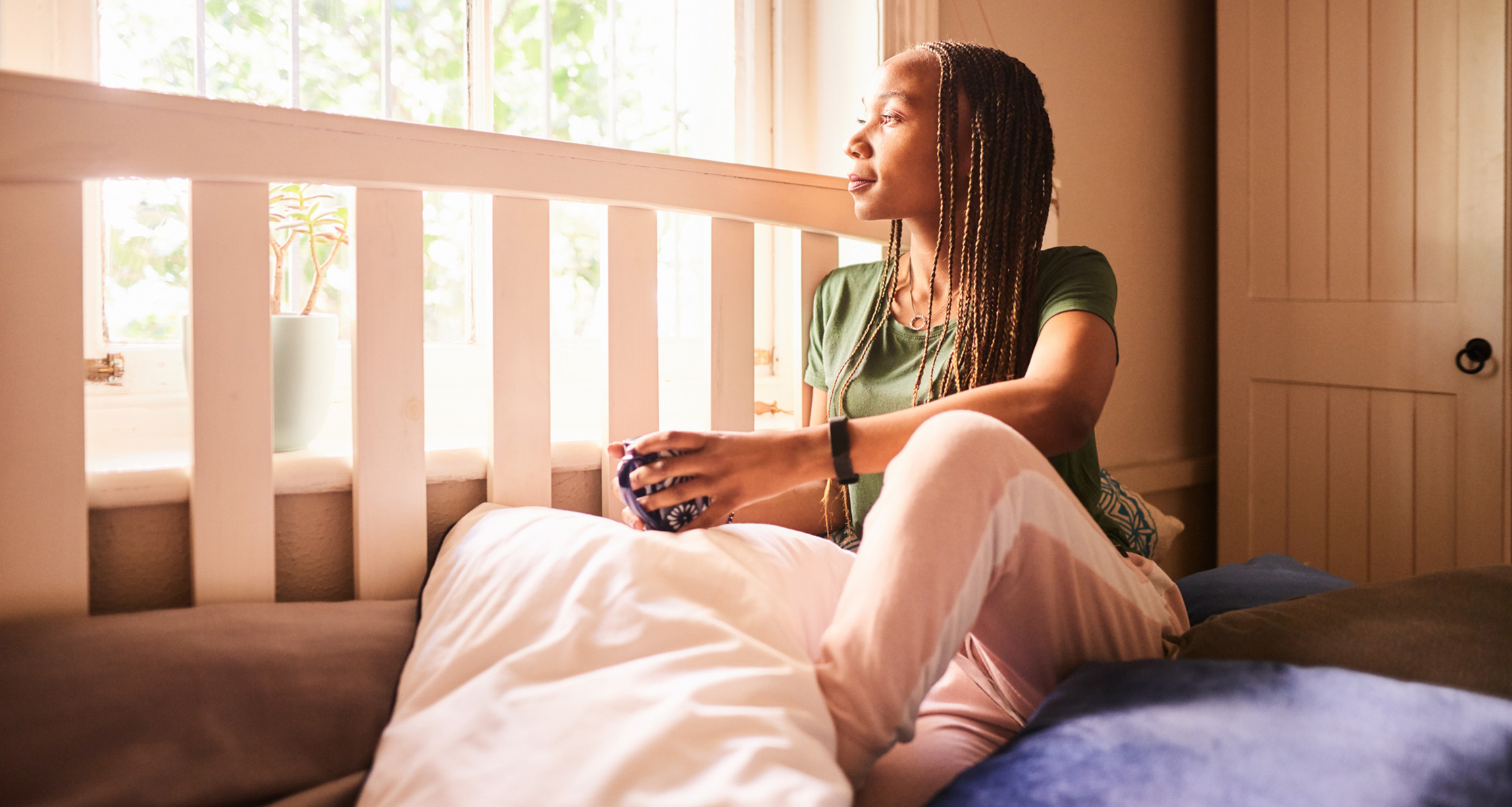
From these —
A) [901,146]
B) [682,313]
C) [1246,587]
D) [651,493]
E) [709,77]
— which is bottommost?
[1246,587]

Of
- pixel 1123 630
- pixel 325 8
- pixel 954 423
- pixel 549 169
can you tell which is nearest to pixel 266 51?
pixel 325 8

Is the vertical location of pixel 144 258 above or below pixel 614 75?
below

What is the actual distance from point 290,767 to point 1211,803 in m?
0.64

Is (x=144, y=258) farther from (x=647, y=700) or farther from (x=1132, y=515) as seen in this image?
(x=1132, y=515)

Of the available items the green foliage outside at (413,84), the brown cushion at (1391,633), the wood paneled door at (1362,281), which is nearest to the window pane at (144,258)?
the green foliage outside at (413,84)

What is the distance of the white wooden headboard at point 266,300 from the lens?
2.55ft

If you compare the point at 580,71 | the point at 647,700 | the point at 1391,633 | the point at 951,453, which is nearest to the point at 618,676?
the point at 647,700

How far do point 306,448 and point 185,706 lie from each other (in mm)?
426

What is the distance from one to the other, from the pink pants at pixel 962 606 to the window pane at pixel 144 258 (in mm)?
943

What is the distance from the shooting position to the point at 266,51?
112 cm

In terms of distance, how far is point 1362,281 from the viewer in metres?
1.65

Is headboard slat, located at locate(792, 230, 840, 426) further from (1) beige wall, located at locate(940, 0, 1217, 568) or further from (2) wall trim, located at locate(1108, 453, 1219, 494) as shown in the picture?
(2) wall trim, located at locate(1108, 453, 1219, 494)

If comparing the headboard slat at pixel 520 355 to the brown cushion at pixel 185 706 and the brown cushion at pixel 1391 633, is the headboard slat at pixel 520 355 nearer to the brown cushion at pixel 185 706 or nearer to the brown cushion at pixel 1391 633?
the brown cushion at pixel 185 706

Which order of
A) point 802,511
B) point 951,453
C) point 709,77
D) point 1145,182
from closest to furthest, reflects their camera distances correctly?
1. point 951,453
2. point 802,511
3. point 709,77
4. point 1145,182
